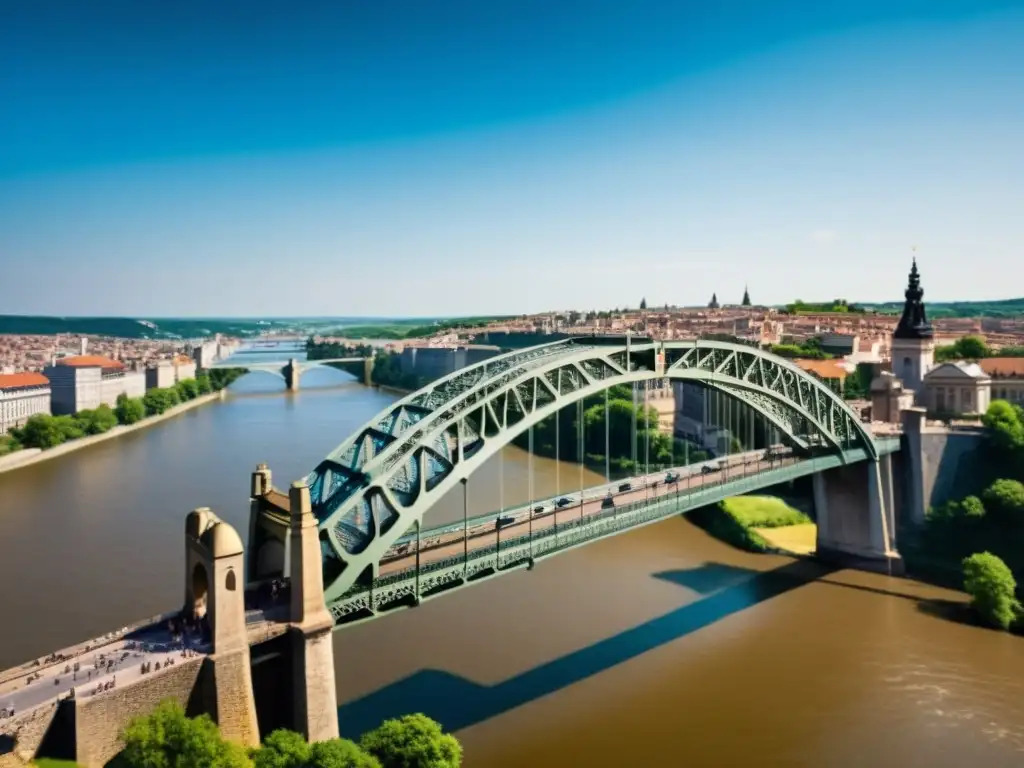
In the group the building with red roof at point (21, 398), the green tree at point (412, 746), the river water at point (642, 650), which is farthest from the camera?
the building with red roof at point (21, 398)

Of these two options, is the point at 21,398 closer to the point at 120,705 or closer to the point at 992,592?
the point at 120,705

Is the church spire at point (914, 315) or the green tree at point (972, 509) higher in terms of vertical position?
the church spire at point (914, 315)

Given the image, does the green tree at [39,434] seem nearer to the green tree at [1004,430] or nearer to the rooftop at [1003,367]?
the green tree at [1004,430]

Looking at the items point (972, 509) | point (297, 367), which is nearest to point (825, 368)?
point (972, 509)

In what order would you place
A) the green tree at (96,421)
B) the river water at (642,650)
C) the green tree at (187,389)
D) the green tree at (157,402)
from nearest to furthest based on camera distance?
the river water at (642,650)
the green tree at (96,421)
the green tree at (157,402)
the green tree at (187,389)

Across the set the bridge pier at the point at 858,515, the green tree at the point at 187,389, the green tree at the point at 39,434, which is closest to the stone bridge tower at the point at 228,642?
the bridge pier at the point at 858,515

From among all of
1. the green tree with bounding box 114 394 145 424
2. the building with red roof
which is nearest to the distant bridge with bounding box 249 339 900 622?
the building with red roof

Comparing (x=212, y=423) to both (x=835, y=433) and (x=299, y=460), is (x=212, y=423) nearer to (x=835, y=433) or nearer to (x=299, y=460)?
(x=299, y=460)

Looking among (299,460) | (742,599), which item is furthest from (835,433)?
(299,460)

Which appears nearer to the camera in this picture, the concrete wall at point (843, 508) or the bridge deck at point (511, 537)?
the bridge deck at point (511, 537)
